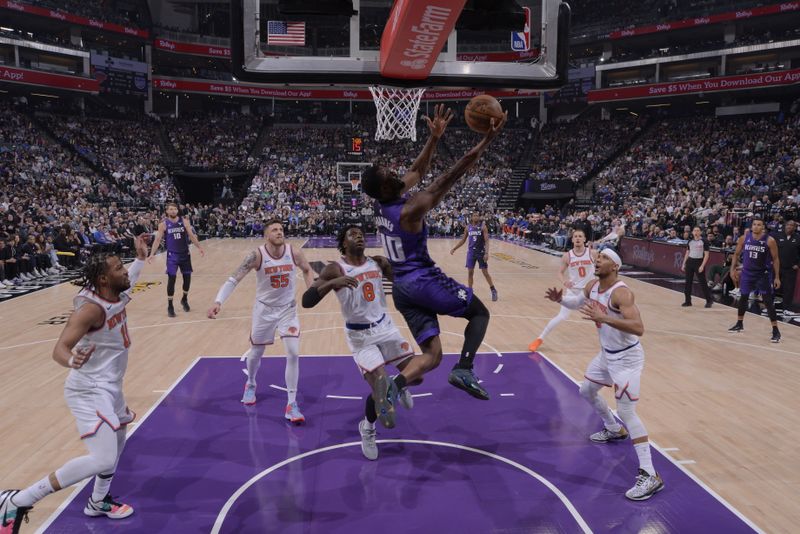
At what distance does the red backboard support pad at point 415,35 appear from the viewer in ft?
23.1

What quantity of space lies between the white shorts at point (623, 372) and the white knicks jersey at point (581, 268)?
3.85 metres

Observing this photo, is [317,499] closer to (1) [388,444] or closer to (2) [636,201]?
(1) [388,444]

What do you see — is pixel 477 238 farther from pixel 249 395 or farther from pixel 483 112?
pixel 483 112

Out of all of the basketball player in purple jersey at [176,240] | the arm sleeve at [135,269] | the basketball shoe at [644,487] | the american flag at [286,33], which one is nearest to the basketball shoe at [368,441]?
the basketball shoe at [644,487]

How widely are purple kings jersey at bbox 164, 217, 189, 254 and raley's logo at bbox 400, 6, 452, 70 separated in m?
5.51

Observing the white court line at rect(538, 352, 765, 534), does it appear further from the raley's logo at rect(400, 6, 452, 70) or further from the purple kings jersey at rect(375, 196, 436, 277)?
the raley's logo at rect(400, 6, 452, 70)

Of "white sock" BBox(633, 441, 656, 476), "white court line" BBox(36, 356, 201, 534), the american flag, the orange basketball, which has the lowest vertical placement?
"white court line" BBox(36, 356, 201, 534)

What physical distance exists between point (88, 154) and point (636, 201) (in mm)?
28752

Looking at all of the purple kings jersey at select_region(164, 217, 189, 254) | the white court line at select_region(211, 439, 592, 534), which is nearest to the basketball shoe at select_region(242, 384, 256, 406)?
the white court line at select_region(211, 439, 592, 534)

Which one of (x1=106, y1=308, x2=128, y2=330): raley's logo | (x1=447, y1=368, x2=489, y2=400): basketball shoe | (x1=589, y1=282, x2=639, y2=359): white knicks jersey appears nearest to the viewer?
(x1=106, y1=308, x2=128, y2=330): raley's logo

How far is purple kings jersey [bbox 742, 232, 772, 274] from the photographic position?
958 centimetres

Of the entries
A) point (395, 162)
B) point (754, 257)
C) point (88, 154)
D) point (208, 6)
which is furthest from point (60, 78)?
point (754, 257)

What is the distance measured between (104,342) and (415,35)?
5.27 metres

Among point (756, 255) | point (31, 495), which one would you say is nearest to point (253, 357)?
point (31, 495)
